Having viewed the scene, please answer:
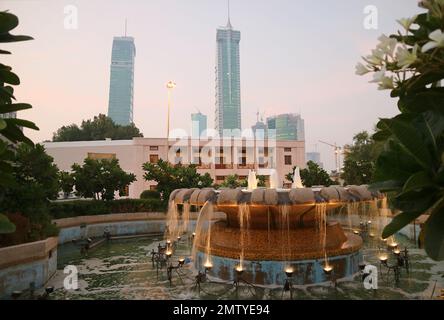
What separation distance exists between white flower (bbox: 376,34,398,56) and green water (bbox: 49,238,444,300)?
803 centimetres

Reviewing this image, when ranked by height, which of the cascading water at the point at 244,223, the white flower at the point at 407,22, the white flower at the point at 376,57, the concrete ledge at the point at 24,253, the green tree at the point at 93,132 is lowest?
the concrete ledge at the point at 24,253

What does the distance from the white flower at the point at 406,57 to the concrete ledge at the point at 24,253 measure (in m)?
12.5

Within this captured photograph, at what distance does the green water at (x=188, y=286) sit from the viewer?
991cm

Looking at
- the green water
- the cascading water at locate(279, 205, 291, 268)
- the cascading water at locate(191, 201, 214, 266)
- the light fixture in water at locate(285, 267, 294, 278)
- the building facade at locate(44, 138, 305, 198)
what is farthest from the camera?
the building facade at locate(44, 138, 305, 198)

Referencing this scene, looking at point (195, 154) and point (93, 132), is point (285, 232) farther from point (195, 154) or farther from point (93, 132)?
point (93, 132)

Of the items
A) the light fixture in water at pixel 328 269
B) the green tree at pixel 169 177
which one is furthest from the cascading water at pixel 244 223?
the green tree at pixel 169 177

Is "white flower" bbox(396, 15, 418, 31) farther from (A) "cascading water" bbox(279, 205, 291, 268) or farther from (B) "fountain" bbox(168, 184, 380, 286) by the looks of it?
(A) "cascading water" bbox(279, 205, 291, 268)

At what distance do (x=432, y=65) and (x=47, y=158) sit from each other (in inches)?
735

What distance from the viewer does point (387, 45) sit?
1.69m

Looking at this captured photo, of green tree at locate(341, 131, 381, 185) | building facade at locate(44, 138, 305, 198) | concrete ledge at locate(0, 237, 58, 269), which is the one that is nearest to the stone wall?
concrete ledge at locate(0, 237, 58, 269)

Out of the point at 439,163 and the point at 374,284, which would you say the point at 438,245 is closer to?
the point at 439,163

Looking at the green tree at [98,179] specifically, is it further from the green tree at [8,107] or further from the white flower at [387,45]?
the white flower at [387,45]

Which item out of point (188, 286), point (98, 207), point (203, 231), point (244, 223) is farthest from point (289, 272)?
point (98, 207)

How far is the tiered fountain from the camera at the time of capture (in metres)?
10.7
